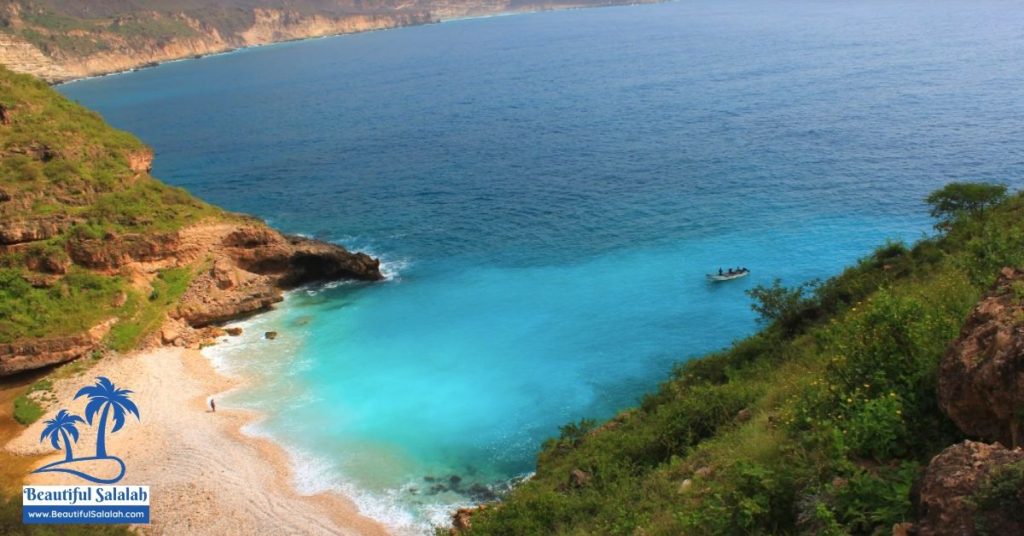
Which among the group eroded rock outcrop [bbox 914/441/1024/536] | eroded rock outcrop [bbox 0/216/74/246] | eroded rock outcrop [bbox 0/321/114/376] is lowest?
eroded rock outcrop [bbox 0/321/114/376]

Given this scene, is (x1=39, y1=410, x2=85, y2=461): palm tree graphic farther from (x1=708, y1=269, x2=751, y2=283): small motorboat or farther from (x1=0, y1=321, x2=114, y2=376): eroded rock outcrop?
(x1=708, y1=269, x2=751, y2=283): small motorboat

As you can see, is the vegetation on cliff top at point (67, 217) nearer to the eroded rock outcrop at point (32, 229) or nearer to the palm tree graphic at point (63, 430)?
the eroded rock outcrop at point (32, 229)

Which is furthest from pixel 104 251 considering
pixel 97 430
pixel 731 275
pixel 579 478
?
pixel 731 275

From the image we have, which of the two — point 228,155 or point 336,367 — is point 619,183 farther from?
point 228,155

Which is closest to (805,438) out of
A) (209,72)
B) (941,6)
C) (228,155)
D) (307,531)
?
(307,531)

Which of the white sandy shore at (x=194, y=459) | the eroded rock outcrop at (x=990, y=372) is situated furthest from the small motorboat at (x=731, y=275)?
the eroded rock outcrop at (x=990, y=372)

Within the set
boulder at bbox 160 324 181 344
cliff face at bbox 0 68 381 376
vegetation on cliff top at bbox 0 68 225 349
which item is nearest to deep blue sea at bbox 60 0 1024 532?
boulder at bbox 160 324 181 344
